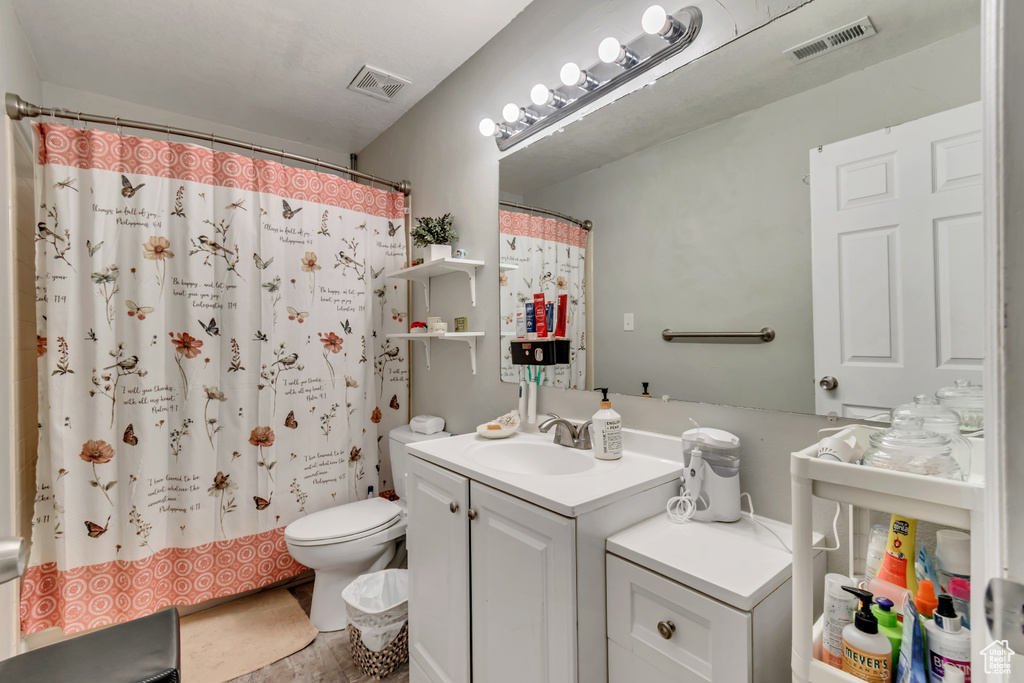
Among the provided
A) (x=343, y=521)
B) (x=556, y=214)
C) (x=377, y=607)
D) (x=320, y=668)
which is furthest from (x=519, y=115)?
(x=320, y=668)

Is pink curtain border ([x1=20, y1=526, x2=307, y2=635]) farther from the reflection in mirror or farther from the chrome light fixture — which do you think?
the chrome light fixture

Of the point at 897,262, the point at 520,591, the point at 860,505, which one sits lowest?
the point at 520,591

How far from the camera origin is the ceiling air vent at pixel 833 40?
0.95m

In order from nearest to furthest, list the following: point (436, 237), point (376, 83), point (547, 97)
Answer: point (547, 97)
point (436, 237)
point (376, 83)

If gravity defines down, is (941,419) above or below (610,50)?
below

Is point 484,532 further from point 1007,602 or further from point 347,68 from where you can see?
point 347,68

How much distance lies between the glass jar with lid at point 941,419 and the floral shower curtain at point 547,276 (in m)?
0.84

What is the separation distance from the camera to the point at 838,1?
98 centimetres

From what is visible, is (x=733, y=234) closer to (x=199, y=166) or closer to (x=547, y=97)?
(x=547, y=97)

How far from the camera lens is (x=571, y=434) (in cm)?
145

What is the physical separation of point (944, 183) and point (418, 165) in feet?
6.90

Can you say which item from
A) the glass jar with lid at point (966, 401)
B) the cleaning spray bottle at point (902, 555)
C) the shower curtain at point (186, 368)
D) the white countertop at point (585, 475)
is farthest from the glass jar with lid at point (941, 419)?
the shower curtain at point (186, 368)

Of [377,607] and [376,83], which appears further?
[376,83]

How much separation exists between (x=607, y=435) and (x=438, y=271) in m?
1.23
